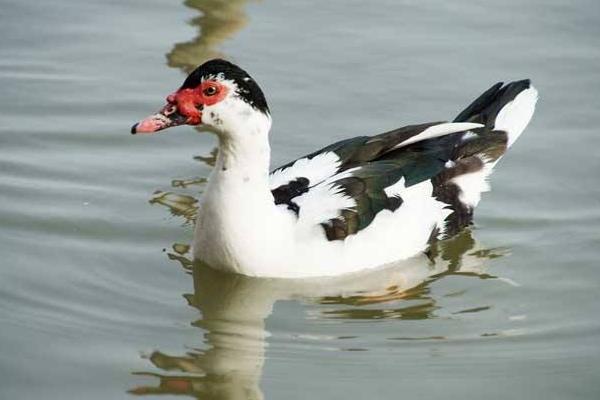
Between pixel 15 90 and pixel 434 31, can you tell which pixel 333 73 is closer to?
pixel 434 31

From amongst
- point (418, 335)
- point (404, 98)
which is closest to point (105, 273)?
point (418, 335)

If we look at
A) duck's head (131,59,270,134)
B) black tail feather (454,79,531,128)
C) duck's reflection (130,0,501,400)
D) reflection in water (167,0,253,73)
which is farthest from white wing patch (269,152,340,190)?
reflection in water (167,0,253,73)

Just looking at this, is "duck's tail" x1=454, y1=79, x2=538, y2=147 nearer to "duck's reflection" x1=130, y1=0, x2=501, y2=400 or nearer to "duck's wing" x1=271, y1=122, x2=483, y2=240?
"duck's wing" x1=271, y1=122, x2=483, y2=240

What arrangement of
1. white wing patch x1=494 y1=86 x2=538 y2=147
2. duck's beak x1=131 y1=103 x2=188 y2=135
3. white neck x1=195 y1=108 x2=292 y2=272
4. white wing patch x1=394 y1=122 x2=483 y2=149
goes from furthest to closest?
1. white wing patch x1=494 y1=86 x2=538 y2=147
2. white wing patch x1=394 y1=122 x2=483 y2=149
3. white neck x1=195 y1=108 x2=292 y2=272
4. duck's beak x1=131 y1=103 x2=188 y2=135

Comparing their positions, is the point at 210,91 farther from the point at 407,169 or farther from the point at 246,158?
the point at 407,169

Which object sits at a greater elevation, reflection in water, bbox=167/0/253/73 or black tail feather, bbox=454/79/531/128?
reflection in water, bbox=167/0/253/73

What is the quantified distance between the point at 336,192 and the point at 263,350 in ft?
3.91

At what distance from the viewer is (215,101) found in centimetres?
725

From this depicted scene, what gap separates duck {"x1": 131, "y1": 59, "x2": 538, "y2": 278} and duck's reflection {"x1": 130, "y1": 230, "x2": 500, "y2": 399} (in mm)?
72

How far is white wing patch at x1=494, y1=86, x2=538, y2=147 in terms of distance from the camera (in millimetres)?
8773

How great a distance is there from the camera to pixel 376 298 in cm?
756

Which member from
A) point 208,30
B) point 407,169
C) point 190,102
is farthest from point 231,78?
point 208,30

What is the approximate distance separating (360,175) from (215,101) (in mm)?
1022

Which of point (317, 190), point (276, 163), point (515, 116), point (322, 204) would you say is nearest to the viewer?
point (322, 204)
